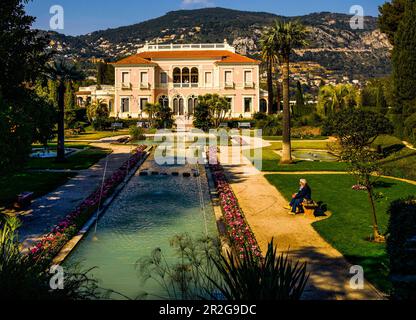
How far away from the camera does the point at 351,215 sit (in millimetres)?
12852

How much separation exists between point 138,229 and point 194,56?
52.9m

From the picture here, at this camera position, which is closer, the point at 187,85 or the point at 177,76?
the point at 187,85

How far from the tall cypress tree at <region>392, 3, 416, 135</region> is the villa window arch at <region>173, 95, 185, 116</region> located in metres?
34.7

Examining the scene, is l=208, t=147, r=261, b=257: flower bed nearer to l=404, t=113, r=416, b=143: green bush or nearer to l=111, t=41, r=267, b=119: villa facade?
l=404, t=113, r=416, b=143: green bush

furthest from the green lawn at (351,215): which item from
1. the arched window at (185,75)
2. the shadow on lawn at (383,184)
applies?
the arched window at (185,75)

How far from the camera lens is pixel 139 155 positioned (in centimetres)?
2686

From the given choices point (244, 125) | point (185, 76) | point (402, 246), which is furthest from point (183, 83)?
point (402, 246)

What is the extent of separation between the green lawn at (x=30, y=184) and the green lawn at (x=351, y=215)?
9675 mm

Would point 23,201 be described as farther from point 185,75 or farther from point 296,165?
point 185,75

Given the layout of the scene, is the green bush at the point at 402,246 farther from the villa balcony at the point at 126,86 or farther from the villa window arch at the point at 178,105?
the villa balcony at the point at 126,86

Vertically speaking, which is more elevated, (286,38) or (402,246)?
(286,38)

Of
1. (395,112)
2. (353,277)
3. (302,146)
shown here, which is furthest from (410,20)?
(353,277)

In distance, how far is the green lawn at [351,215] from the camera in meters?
8.94

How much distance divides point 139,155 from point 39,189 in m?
10.4
